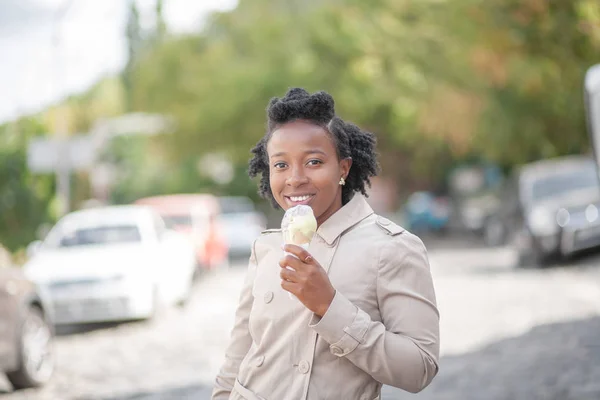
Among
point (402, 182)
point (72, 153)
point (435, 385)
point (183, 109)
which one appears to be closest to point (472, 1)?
point (72, 153)

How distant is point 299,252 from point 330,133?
48 cm

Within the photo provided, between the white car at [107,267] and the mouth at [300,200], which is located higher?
the mouth at [300,200]

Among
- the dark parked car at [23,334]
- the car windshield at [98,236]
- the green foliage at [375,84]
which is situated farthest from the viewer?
the green foliage at [375,84]

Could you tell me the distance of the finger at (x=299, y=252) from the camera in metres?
2.59

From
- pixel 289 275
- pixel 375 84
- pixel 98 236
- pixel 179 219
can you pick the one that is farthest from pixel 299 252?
pixel 375 84

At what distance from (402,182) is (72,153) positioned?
33.0 m

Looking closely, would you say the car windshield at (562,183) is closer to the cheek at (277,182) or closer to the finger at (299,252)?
the cheek at (277,182)

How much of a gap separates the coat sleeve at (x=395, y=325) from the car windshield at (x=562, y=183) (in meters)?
18.3

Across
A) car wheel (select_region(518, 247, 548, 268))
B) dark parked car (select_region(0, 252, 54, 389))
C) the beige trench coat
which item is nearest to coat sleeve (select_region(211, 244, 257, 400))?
the beige trench coat

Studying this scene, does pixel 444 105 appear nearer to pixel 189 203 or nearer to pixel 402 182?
pixel 189 203

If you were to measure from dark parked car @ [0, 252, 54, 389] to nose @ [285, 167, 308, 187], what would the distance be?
6.65 metres

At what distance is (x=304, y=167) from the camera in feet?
9.50

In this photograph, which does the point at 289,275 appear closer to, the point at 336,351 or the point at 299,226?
the point at 299,226

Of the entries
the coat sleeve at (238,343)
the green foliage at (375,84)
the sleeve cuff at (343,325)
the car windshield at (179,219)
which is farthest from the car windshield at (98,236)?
the sleeve cuff at (343,325)
